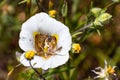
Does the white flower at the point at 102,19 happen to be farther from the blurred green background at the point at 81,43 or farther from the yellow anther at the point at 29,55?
the blurred green background at the point at 81,43

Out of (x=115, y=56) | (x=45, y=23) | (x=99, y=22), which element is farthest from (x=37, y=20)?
(x=115, y=56)

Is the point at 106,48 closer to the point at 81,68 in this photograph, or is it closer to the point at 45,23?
the point at 81,68

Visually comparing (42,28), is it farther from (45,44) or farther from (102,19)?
(102,19)

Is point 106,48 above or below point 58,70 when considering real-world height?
below

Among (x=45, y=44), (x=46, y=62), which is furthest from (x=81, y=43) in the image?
(x=46, y=62)

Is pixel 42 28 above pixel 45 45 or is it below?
above

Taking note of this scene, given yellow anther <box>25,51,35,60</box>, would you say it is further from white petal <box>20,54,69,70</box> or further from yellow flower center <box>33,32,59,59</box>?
yellow flower center <box>33,32,59,59</box>

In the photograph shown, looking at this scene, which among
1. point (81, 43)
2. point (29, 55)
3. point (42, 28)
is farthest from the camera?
point (81, 43)

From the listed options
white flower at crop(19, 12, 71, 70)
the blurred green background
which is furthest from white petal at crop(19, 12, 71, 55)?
the blurred green background

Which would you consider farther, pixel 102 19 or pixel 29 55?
pixel 102 19
